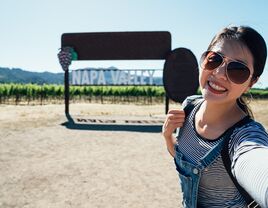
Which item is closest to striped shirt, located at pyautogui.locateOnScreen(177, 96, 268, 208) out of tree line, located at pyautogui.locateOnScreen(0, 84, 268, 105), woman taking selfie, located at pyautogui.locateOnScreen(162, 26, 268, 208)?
woman taking selfie, located at pyautogui.locateOnScreen(162, 26, 268, 208)

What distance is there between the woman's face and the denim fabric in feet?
0.70

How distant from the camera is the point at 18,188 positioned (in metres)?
6.46

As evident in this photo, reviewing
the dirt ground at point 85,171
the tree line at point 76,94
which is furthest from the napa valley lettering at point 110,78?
the tree line at point 76,94

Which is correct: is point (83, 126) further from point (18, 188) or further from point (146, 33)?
point (18, 188)

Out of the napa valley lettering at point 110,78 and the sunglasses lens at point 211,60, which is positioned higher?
the sunglasses lens at point 211,60

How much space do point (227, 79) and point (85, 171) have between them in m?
6.58

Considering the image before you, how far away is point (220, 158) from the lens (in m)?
1.55

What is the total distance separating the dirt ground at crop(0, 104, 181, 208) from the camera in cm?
594

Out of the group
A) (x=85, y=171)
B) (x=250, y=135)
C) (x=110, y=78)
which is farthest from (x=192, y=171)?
(x=110, y=78)

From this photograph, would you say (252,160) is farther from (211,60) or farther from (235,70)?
(211,60)

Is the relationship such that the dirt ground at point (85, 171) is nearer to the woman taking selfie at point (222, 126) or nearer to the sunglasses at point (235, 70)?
the woman taking selfie at point (222, 126)

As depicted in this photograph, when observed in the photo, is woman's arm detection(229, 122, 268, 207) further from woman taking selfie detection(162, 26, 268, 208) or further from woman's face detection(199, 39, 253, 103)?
woman's face detection(199, 39, 253, 103)

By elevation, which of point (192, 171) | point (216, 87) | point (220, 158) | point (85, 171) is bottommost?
point (85, 171)

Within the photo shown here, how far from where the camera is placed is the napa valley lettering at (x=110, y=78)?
20781 mm
